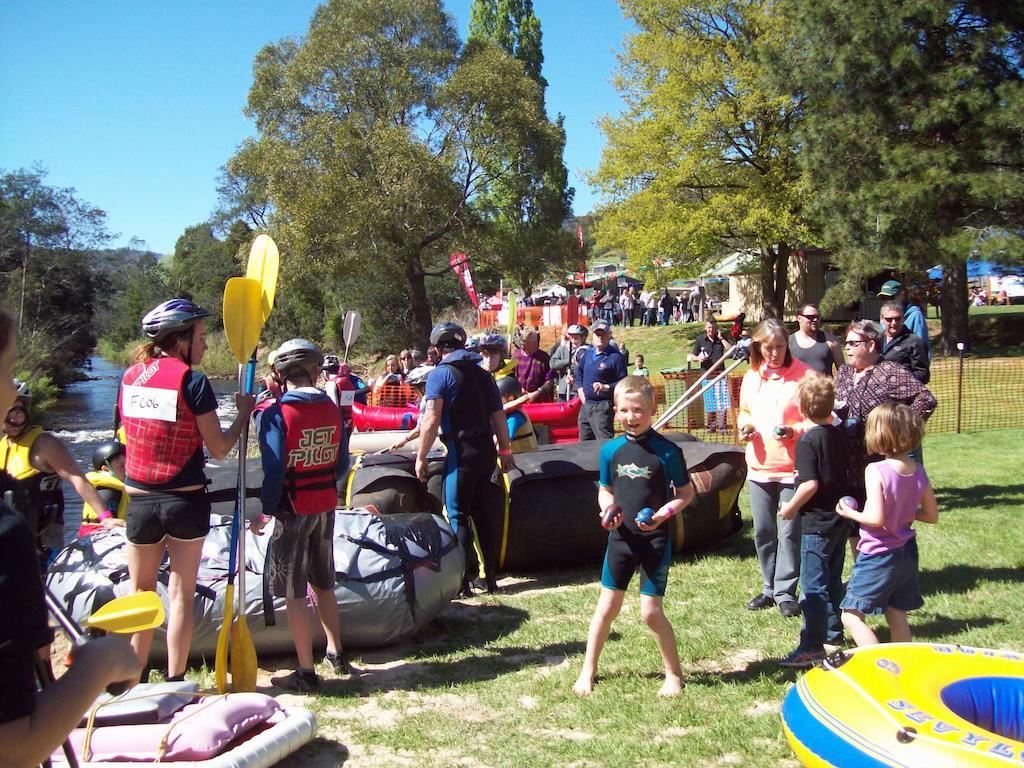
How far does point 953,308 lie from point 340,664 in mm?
19825

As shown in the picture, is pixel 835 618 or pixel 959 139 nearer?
pixel 835 618

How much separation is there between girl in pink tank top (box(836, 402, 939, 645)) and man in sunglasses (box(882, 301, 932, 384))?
246 centimetres

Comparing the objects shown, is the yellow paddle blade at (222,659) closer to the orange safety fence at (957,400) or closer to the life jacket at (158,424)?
the life jacket at (158,424)

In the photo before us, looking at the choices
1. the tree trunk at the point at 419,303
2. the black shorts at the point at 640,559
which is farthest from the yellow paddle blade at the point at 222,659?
the tree trunk at the point at 419,303

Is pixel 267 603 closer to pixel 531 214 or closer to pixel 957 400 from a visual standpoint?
pixel 957 400

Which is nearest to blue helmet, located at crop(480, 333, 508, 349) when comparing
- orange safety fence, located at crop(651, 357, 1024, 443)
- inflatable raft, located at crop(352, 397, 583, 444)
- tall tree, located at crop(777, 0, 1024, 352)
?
inflatable raft, located at crop(352, 397, 583, 444)

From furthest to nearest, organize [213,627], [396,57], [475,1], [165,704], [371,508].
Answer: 1. [475,1]
2. [396,57]
3. [371,508]
4. [213,627]
5. [165,704]

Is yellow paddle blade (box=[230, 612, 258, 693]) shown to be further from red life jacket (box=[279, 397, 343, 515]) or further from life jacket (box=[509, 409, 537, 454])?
life jacket (box=[509, 409, 537, 454])

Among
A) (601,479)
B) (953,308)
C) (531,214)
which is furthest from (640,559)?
(531,214)

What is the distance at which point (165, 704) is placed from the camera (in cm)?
362

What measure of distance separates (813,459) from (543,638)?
1810 mm

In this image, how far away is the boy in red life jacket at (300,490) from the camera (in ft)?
14.5

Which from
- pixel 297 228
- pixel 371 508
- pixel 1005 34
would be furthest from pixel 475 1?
pixel 371 508

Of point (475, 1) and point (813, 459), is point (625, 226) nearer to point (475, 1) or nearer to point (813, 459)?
point (813, 459)
